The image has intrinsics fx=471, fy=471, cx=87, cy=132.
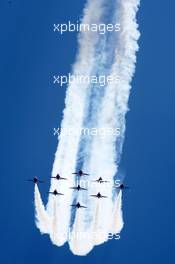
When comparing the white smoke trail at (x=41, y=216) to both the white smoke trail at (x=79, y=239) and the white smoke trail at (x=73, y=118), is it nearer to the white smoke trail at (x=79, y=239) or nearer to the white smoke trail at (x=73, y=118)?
the white smoke trail at (x=73, y=118)

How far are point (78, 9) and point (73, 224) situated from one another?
222 centimetres

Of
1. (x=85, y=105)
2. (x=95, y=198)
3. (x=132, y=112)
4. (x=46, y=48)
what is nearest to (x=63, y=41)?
(x=46, y=48)

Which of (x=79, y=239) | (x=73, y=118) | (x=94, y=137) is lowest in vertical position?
(x=79, y=239)

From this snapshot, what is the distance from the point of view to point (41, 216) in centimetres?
494

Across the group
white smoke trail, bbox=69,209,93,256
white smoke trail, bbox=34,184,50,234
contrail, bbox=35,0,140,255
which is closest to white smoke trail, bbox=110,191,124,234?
contrail, bbox=35,0,140,255

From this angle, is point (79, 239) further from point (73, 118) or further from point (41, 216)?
point (73, 118)

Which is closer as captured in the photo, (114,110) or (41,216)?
(114,110)

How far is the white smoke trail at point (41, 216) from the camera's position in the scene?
16.1ft

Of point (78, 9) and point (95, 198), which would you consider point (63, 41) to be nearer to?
point (78, 9)

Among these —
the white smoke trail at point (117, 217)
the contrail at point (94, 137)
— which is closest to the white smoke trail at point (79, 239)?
the contrail at point (94, 137)

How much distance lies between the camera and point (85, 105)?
15.7 ft

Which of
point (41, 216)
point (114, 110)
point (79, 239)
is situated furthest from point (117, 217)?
point (114, 110)

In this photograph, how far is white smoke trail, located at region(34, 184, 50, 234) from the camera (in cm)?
492

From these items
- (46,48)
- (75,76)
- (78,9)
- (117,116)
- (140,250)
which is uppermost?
(78,9)
